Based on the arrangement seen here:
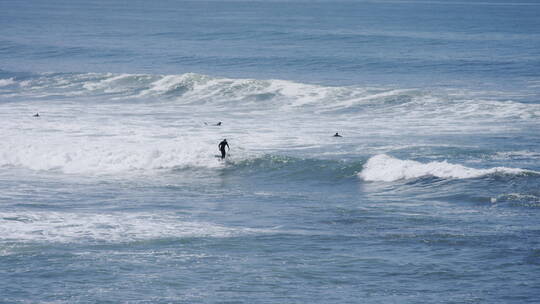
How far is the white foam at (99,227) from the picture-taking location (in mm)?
21578

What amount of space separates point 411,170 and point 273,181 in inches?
193

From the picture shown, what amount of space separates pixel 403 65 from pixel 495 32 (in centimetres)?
3975

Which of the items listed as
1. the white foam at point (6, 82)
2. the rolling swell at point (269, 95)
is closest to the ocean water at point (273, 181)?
the white foam at point (6, 82)

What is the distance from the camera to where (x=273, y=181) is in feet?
98.3

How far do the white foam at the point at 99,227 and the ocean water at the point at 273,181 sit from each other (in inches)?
3.8

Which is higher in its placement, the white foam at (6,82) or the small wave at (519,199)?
the small wave at (519,199)

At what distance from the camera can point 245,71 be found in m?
63.1

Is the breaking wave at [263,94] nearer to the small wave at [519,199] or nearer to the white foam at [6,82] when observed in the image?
the white foam at [6,82]

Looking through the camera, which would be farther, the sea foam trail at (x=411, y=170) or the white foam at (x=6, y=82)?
the white foam at (x=6, y=82)

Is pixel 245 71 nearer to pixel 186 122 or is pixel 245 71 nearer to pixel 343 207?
pixel 186 122

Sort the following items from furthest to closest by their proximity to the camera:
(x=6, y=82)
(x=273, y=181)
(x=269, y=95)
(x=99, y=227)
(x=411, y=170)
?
Answer: (x=6, y=82) → (x=269, y=95) → (x=273, y=181) → (x=411, y=170) → (x=99, y=227)

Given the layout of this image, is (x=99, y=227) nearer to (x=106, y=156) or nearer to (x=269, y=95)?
(x=106, y=156)

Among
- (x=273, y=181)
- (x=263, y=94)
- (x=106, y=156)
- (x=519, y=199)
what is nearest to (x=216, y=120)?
(x=263, y=94)

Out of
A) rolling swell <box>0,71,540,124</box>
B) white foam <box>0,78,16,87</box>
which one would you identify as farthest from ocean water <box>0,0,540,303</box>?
rolling swell <box>0,71,540,124</box>
